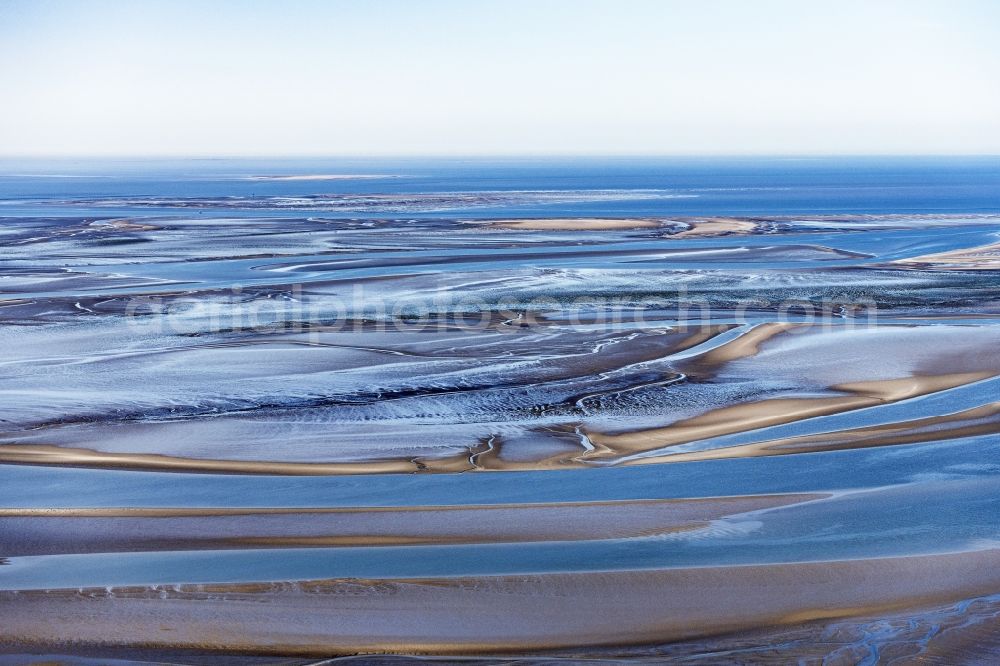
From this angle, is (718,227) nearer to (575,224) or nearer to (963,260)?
(575,224)

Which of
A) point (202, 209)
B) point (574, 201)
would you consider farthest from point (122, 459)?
point (574, 201)

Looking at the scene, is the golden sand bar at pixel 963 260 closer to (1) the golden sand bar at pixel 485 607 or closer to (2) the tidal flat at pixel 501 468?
(2) the tidal flat at pixel 501 468

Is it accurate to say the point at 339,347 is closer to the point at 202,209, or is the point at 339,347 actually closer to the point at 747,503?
the point at 747,503

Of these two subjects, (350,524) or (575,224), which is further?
(575,224)

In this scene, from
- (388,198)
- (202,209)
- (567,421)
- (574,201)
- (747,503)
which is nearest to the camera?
(747,503)

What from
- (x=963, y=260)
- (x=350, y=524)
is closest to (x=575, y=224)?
(x=963, y=260)

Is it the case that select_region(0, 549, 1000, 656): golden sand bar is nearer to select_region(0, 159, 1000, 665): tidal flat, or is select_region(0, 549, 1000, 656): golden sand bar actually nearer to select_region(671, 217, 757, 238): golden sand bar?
select_region(0, 159, 1000, 665): tidal flat
